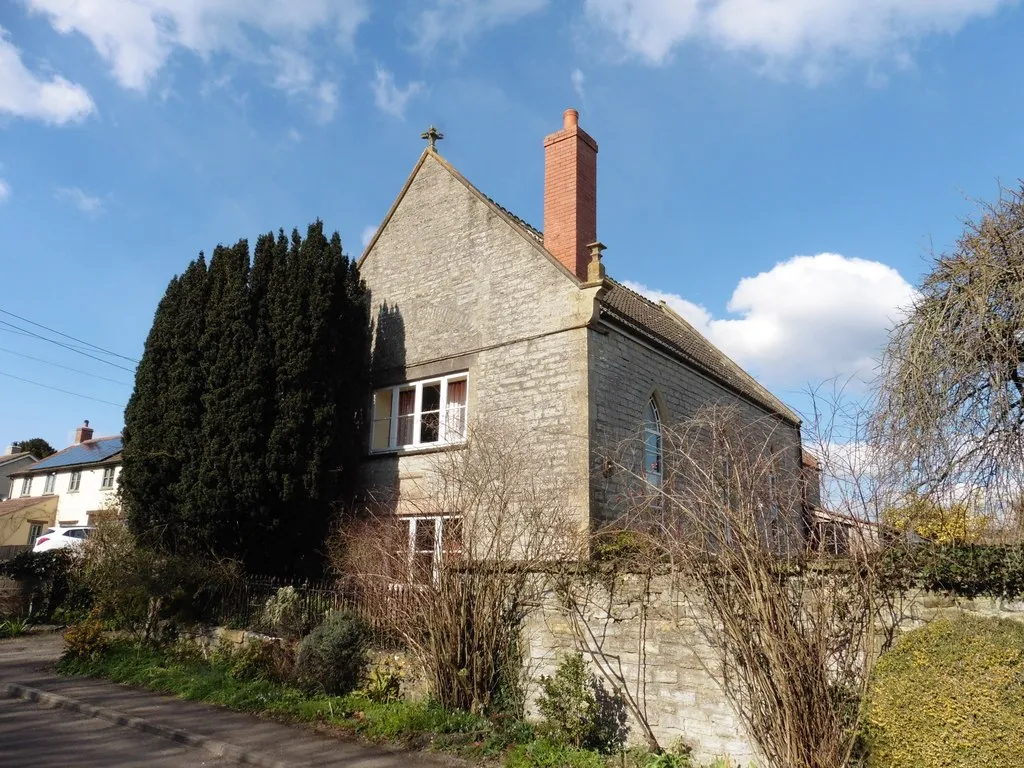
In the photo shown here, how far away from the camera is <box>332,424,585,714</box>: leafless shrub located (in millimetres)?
8867

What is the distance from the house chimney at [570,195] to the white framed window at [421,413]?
315 cm

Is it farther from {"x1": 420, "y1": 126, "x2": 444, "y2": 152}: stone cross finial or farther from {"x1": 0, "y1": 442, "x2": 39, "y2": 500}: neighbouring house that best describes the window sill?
{"x1": 0, "y1": 442, "x2": 39, "y2": 500}: neighbouring house

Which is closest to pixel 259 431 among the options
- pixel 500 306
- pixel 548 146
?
pixel 500 306

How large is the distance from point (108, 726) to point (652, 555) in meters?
7.27

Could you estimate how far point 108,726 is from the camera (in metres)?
9.27

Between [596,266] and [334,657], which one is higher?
[596,266]

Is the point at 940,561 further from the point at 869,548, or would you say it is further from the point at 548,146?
the point at 548,146

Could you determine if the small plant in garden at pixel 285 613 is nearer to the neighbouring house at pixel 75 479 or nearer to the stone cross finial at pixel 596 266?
the stone cross finial at pixel 596 266

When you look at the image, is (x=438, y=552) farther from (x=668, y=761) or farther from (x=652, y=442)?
→ (x=652, y=442)

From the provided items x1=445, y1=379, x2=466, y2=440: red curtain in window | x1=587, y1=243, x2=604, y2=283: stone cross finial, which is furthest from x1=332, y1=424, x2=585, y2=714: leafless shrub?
x1=587, y1=243, x2=604, y2=283: stone cross finial

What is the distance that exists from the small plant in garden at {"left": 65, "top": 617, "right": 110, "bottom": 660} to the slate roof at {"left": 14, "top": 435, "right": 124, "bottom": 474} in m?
25.0

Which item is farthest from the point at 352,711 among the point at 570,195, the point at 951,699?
the point at 570,195

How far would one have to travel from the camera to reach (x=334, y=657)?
9742mm

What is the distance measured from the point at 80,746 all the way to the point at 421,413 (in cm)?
796
